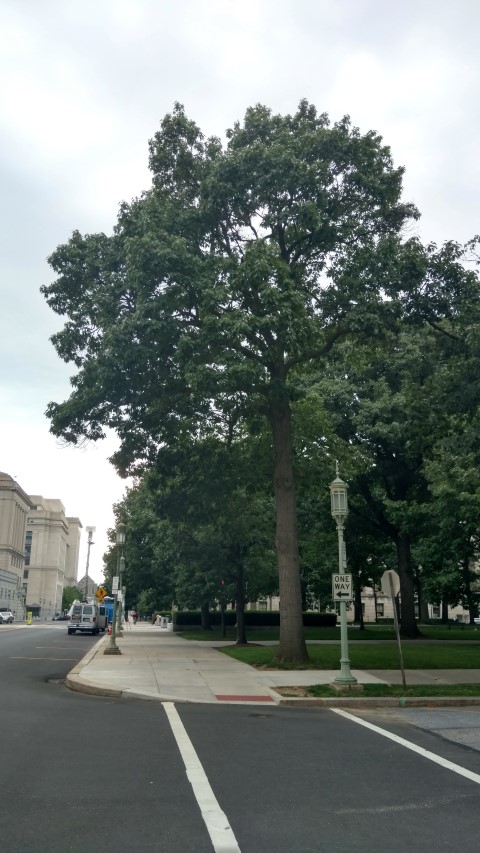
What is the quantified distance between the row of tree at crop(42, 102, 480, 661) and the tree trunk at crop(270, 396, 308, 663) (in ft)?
0.15

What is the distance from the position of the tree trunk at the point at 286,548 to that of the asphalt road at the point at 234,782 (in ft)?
25.8

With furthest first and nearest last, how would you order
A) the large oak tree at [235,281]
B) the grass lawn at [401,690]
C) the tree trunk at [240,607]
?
1. the tree trunk at [240,607]
2. the large oak tree at [235,281]
3. the grass lawn at [401,690]

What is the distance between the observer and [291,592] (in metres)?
20.2

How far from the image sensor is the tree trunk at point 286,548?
20203 millimetres

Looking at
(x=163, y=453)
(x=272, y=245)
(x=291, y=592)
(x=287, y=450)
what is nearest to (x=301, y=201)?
(x=272, y=245)

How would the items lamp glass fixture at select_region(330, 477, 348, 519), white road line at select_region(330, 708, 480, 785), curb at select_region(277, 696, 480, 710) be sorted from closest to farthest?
white road line at select_region(330, 708, 480, 785) < curb at select_region(277, 696, 480, 710) < lamp glass fixture at select_region(330, 477, 348, 519)

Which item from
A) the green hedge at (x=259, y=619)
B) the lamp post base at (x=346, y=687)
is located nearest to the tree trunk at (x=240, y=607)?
the lamp post base at (x=346, y=687)

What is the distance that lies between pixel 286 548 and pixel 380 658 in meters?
4.35

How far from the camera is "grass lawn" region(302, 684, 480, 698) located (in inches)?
559

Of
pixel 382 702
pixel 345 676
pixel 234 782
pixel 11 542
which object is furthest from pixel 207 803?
pixel 11 542

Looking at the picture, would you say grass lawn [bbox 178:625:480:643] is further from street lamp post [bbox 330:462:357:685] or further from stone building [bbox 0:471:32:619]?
stone building [bbox 0:471:32:619]

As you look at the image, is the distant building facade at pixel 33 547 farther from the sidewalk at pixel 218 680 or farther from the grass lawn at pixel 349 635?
the sidewalk at pixel 218 680

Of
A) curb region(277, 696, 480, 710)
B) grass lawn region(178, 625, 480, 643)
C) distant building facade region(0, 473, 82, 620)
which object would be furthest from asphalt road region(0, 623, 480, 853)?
distant building facade region(0, 473, 82, 620)

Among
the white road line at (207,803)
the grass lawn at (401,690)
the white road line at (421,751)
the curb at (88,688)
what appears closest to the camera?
the white road line at (207,803)
